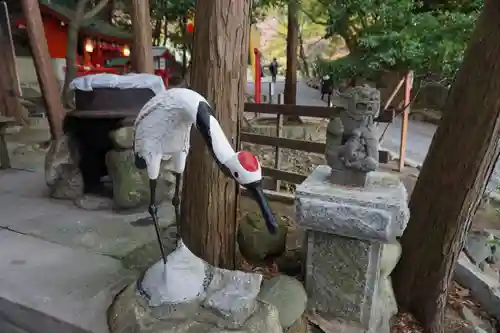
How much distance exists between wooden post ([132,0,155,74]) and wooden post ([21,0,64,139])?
1320 mm

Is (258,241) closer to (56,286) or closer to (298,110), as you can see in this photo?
(56,286)

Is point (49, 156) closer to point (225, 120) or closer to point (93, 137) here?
point (93, 137)

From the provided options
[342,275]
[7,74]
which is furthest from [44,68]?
[342,275]

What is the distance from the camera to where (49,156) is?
3.89 m

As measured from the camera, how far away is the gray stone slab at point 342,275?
212 cm

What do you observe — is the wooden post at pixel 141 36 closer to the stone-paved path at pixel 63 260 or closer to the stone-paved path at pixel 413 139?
the stone-paved path at pixel 63 260

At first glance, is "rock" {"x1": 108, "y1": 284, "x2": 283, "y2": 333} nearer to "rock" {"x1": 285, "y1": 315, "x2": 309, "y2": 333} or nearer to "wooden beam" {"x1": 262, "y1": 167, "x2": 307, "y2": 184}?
"rock" {"x1": 285, "y1": 315, "x2": 309, "y2": 333}

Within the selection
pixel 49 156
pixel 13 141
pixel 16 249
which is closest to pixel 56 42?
pixel 13 141

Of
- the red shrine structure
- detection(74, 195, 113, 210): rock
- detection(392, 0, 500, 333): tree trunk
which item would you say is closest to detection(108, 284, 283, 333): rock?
detection(392, 0, 500, 333): tree trunk

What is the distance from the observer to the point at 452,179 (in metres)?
2.51

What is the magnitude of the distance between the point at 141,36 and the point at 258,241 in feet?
10.2

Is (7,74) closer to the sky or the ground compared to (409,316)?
closer to the sky

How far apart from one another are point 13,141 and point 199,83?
579cm

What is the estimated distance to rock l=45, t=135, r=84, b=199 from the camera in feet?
12.7
